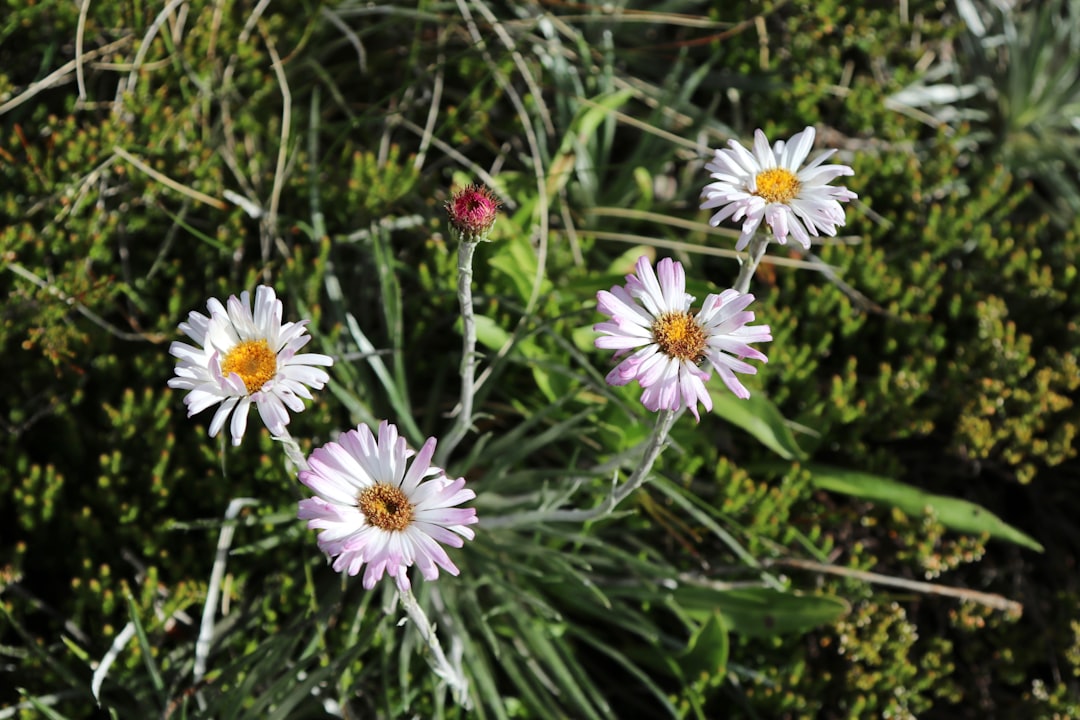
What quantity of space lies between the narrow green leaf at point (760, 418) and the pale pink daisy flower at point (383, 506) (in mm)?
1172

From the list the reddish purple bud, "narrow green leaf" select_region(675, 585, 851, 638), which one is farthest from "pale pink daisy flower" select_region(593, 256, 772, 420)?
"narrow green leaf" select_region(675, 585, 851, 638)

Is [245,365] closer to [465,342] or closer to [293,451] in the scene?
[293,451]

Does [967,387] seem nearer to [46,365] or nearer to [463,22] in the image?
[463,22]

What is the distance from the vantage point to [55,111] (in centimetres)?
289

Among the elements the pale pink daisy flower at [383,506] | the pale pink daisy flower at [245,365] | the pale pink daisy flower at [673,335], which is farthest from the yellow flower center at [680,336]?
the pale pink daisy flower at [245,365]

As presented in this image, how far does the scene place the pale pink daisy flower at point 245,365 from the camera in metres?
1.48

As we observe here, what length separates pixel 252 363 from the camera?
5.23ft

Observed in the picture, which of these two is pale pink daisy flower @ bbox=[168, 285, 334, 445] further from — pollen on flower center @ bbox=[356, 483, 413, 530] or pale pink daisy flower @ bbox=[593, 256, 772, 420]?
pale pink daisy flower @ bbox=[593, 256, 772, 420]

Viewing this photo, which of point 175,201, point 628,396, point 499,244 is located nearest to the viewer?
point 628,396

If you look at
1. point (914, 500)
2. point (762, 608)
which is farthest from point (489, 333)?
point (914, 500)

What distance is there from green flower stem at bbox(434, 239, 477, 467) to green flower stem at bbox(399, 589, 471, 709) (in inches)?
15.3

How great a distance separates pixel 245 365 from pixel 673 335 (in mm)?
758

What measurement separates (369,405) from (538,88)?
1.27 metres

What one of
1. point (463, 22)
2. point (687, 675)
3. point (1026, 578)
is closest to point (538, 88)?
point (463, 22)
